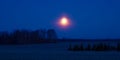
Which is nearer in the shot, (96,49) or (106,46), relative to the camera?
(96,49)

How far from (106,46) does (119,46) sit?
4.94 feet

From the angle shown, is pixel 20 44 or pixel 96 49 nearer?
pixel 96 49

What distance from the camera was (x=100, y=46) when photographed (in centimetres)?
4288

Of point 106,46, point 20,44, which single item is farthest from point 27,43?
point 106,46

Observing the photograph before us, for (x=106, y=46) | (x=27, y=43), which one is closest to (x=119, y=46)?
(x=106, y=46)

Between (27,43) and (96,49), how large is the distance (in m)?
33.5

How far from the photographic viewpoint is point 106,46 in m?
43.3

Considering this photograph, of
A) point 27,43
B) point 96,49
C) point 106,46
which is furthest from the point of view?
point 27,43

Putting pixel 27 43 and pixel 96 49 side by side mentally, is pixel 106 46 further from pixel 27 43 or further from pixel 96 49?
pixel 27 43

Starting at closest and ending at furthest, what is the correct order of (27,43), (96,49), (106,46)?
1. (96,49)
2. (106,46)
3. (27,43)

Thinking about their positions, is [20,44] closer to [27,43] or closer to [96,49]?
[27,43]

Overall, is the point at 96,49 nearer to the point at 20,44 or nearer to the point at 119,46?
the point at 119,46

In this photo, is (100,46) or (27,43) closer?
(100,46)

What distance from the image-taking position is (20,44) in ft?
242
